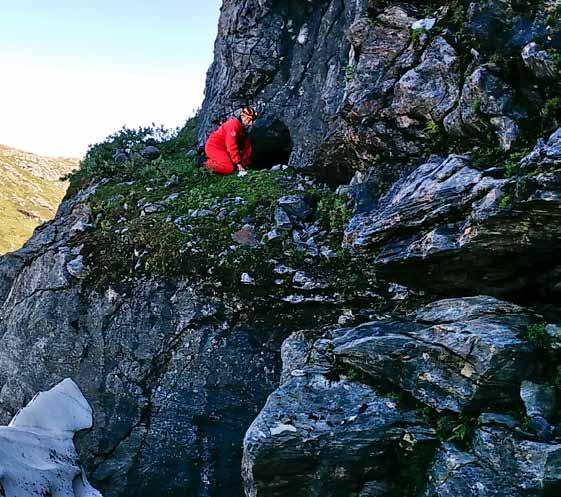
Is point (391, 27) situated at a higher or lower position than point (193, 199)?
higher

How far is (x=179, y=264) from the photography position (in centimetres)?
1160

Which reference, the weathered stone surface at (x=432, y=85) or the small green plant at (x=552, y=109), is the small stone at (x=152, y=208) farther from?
the small green plant at (x=552, y=109)

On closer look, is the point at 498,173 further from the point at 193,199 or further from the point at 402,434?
the point at 193,199

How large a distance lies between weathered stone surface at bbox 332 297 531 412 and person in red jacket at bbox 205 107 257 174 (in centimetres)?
866

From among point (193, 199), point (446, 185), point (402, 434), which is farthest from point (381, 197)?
point (193, 199)

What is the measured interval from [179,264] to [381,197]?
4.38 meters

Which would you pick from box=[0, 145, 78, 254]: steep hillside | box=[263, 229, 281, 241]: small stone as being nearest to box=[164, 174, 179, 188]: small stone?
box=[263, 229, 281, 241]: small stone

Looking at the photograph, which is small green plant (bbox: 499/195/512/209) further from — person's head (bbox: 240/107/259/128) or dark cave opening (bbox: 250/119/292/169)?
person's head (bbox: 240/107/259/128)

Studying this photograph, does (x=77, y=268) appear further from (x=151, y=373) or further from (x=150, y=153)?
(x=150, y=153)

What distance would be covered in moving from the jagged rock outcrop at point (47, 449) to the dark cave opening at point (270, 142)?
1106 centimetres

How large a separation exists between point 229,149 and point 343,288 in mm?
7229

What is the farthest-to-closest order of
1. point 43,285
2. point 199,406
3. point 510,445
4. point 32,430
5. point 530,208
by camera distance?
1. point 43,285
2. point 199,406
3. point 530,208
4. point 510,445
5. point 32,430

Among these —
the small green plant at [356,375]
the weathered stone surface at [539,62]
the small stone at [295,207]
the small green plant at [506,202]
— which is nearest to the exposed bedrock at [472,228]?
the small green plant at [506,202]

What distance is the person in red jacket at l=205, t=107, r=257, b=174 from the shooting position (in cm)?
1574
